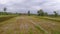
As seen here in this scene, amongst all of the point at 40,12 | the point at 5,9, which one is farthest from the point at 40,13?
the point at 5,9

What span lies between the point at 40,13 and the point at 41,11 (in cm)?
434

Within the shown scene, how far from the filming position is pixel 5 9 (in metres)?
119

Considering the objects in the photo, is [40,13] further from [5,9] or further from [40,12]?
[5,9]

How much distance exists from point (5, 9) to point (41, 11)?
26.0m

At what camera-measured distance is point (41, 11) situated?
397 ft

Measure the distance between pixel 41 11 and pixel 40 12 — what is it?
289 centimetres

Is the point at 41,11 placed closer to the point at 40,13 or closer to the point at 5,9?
the point at 40,13

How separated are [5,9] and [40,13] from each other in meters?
25.1

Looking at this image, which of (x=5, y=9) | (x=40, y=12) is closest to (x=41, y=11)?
(x=40, y=12)

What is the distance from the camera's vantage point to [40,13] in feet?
384

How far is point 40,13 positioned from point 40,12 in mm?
1509

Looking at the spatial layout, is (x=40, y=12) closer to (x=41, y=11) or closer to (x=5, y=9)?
(x=41, y=11)
